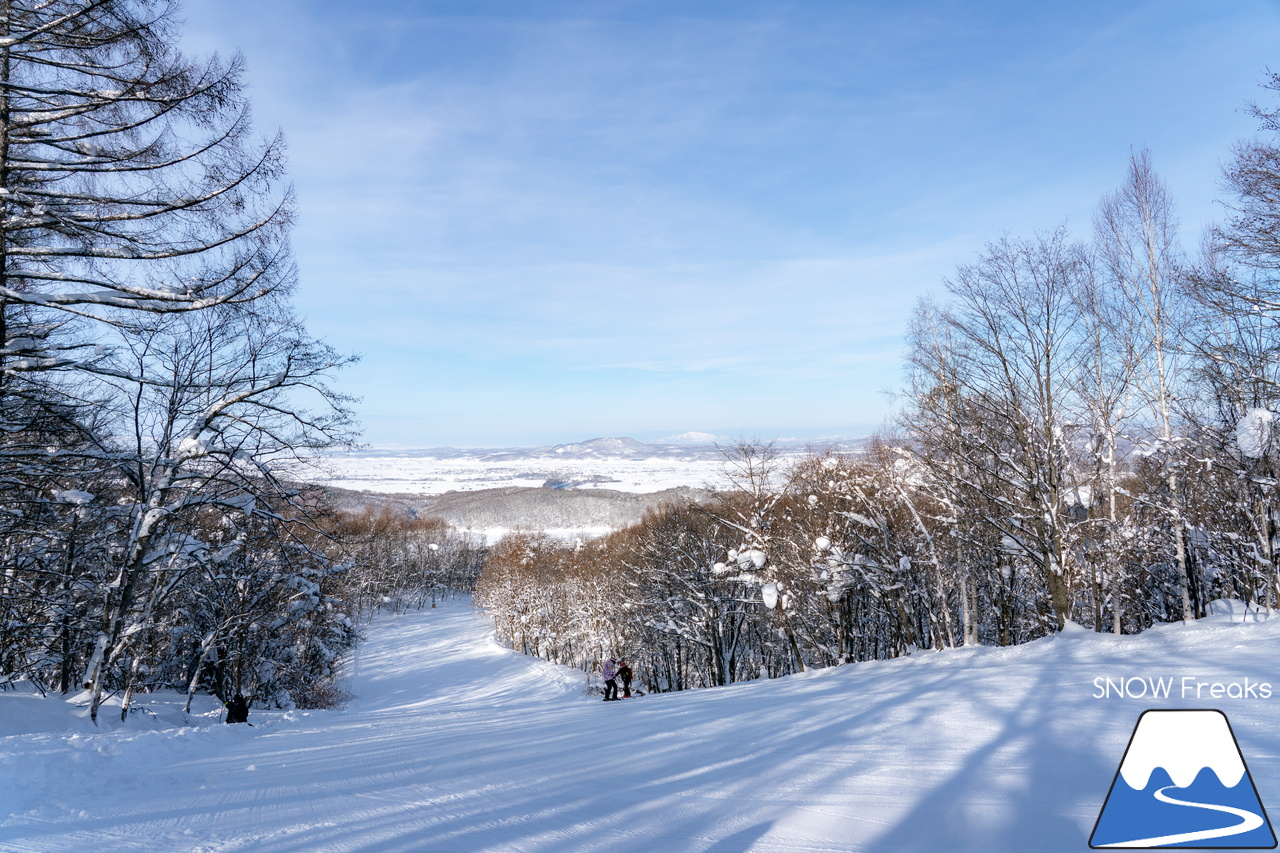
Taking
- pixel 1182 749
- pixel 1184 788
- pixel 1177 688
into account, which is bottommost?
pixel 1177 688

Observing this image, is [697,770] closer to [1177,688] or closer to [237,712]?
[1177,688]

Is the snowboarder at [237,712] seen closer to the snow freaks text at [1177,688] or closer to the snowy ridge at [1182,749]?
the snow freaks text at [1177,688]

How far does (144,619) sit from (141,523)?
2.96 metres

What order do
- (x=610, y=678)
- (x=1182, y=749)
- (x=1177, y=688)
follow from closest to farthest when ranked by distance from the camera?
(x=1182, y=749) → (x=1177, y=688) → (x=610, y=678)

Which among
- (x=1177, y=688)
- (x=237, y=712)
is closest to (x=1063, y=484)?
(x=1177, y=688)

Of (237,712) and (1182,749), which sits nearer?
(1182,749)

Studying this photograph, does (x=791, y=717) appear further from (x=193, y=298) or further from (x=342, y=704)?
(x=342, y=704)

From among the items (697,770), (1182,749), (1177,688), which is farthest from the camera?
(1177,688)

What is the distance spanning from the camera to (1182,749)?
2.80 m

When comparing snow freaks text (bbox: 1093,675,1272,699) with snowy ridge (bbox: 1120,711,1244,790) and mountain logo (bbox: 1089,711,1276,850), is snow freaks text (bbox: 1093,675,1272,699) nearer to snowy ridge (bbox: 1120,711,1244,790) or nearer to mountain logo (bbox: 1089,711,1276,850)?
mountain logo (bbox: 1089,711,1276,850)

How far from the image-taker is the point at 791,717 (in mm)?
8195

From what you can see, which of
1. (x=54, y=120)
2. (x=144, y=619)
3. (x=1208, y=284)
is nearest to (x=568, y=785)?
(x=54, y=120)

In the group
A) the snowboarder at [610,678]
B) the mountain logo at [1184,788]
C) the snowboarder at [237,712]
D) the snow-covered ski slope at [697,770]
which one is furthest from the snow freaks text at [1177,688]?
the snowboarder at [237,712]

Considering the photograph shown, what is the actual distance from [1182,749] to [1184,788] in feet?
0.65
